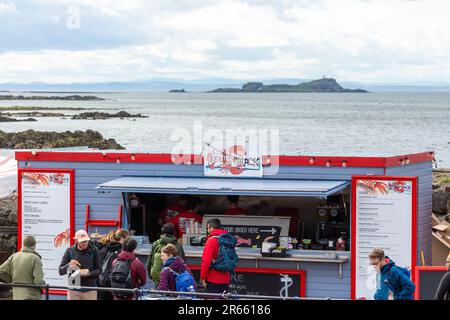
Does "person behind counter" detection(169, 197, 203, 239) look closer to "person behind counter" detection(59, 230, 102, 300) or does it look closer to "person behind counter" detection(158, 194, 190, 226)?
"person behind counter" detection(158, 194, 190, 226)

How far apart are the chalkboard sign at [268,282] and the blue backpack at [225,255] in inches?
72.8

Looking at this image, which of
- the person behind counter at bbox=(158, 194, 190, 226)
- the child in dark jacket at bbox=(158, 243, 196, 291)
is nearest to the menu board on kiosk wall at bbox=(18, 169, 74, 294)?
the person behind counter at bbox=(158, 194, 190, 226)

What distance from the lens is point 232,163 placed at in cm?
1475

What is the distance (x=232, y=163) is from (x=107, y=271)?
351 centimetres

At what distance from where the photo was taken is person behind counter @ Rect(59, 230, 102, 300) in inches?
464

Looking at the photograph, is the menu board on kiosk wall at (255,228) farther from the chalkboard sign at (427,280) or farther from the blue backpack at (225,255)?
the chalkboard sign at (427,280)

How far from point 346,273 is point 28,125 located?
99531 mm

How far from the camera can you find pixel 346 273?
1413cm

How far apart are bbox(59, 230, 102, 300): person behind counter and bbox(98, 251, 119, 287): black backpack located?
65 mm

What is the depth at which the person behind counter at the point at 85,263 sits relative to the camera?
11773 mm

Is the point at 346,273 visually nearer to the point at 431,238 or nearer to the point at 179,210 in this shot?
the point at 431,238

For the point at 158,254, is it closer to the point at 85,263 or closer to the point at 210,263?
the point at 210,263

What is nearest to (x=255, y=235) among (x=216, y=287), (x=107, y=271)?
(x=216, y=287)
